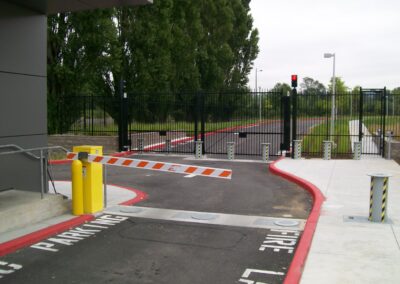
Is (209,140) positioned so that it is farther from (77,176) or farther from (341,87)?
(341,87)

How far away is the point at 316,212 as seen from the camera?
26.3 feet

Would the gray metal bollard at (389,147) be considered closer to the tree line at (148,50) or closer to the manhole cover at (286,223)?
the tree line at (148,50)

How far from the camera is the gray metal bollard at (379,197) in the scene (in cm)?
732

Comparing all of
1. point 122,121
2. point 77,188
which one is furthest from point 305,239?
point 122,121

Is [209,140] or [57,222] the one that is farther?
[209,140]

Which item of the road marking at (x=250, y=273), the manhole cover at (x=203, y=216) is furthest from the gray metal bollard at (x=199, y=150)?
the road marking at (x=250, y=273)

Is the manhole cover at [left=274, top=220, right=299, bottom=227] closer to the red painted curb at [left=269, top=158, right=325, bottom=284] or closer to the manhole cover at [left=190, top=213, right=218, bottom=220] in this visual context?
the red painted curb at [left=269, top=158, right=325, bottom=284]

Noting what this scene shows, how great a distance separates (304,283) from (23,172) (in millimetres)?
6061

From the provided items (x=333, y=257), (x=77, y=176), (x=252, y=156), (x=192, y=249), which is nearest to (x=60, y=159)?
(x=252, y=156)

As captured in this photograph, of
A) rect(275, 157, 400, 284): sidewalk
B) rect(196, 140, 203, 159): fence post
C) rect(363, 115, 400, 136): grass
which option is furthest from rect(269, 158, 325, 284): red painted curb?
rect(363, 115, 400, 136): grass

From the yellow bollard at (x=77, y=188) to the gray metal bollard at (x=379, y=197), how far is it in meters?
5.23

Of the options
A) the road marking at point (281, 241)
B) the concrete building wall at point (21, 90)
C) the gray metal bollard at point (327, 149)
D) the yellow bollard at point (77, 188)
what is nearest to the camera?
the road marking at point (281, 241)

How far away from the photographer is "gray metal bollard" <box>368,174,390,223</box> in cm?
732

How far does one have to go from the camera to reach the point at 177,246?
6379 mm
